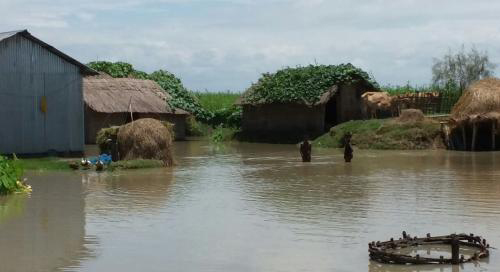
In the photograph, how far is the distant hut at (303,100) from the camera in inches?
1447

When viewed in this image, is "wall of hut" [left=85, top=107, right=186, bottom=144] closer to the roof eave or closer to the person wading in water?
the roof eave

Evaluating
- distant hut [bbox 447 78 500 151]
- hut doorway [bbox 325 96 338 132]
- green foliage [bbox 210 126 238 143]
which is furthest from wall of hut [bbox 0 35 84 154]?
hut doorway [bbox 325 96 338 132]

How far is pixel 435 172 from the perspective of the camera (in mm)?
20906

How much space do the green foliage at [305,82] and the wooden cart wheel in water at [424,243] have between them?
1025 inches

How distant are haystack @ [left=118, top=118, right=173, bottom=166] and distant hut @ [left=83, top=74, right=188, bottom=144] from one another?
12.0 meters

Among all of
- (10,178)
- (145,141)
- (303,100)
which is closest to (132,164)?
(145,141)

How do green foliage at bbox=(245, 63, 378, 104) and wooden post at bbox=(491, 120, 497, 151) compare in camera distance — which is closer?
wooden post at bbox=(491, 120, 497, 151)

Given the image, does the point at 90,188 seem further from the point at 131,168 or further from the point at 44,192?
the point at 131,168

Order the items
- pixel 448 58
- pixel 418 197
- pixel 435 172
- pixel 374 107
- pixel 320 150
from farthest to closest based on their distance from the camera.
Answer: pixel 448 58 < pixel 374 107 < pixel 320 150 < pixel 435 172 < pixel 418 197

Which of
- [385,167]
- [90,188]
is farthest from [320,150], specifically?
[90,188]

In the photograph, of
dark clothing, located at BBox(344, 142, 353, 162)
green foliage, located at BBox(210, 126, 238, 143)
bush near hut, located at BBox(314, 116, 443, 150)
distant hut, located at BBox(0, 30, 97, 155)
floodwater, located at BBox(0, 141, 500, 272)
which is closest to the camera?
floodwater, located at BBox(0, 141, 500, 272)

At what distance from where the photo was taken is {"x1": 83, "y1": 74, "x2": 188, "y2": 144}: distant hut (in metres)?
35.6

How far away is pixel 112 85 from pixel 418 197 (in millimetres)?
24262

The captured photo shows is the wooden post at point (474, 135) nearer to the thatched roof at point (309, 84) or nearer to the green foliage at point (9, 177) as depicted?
the thatched roof at point (309, 84)
